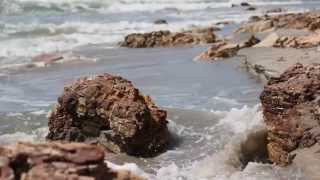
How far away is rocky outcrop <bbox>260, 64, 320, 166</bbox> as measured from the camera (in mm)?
5941

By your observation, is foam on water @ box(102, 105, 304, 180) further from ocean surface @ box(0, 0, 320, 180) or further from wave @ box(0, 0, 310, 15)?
wave @ box(0, 0, 310, 15)

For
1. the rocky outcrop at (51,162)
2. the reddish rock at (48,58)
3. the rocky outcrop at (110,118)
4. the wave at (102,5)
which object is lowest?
the reddish rock at (48,58)

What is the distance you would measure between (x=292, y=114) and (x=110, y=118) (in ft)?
6.20

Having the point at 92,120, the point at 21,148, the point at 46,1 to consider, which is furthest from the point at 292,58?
the point at 46,1

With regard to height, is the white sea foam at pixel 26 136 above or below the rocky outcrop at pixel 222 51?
below

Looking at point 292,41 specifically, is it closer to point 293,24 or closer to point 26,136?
point 293,24

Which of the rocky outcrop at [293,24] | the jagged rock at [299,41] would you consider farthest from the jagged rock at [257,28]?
the jagged rock at [299,41]

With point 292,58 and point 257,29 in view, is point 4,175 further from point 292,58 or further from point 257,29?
point 257,29

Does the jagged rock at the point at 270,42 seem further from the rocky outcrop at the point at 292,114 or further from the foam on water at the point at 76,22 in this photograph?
the rocky outcrop at the point at 292,114

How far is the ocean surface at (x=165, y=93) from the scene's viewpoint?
6289 mm

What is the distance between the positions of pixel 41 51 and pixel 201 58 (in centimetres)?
589

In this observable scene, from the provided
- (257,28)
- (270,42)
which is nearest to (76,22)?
(257,28)

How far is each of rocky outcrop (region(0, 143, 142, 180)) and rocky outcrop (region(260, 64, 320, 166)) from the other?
2.90 meters

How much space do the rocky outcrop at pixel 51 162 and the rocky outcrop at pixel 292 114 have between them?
9.50 ft
